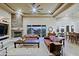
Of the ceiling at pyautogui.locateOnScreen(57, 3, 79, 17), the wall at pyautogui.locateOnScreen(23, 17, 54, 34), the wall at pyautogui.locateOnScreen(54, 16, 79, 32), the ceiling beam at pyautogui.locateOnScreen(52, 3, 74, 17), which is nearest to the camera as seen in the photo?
the ceiling beam at pyautogui.locateOnScreen(52, 3, 74, 17)

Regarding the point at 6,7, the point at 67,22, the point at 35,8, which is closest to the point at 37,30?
A: the point at 35,8

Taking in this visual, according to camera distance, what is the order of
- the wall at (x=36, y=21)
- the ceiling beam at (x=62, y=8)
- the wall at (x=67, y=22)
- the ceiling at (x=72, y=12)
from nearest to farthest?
the ceiling beam at (x=62, y=8) < the ceiling at (x=72, y=12) < the wall at (x=67, y=22) < the wall at (x=36, y=21)

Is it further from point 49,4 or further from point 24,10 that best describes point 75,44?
point 24,10

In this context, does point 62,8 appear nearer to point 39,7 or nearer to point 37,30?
point 39,7

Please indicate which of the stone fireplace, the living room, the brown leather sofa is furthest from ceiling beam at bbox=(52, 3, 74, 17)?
the stone fireplace

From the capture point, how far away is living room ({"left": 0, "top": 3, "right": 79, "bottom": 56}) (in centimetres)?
386

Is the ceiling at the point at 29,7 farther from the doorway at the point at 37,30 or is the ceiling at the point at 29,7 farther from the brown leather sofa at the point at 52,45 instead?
the brown leather sofa at the point at 52,45

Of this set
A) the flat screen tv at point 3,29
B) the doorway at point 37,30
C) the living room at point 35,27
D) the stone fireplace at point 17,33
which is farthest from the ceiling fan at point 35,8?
the flat screen tv at point 3,29

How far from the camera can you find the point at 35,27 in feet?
13.8

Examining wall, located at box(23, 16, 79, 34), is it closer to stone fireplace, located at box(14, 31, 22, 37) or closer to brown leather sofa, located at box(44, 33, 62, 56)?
stone fireplace, located at box(14, 31, 22, 37)

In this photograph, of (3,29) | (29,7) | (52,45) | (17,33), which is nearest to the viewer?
(29,7)

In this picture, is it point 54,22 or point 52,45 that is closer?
point 54,22

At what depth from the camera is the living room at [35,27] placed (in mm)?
3863

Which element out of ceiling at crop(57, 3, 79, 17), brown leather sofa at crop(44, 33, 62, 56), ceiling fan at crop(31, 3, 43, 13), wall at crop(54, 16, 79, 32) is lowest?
brown leather sofa at crop(44, 33, 62, 56)
